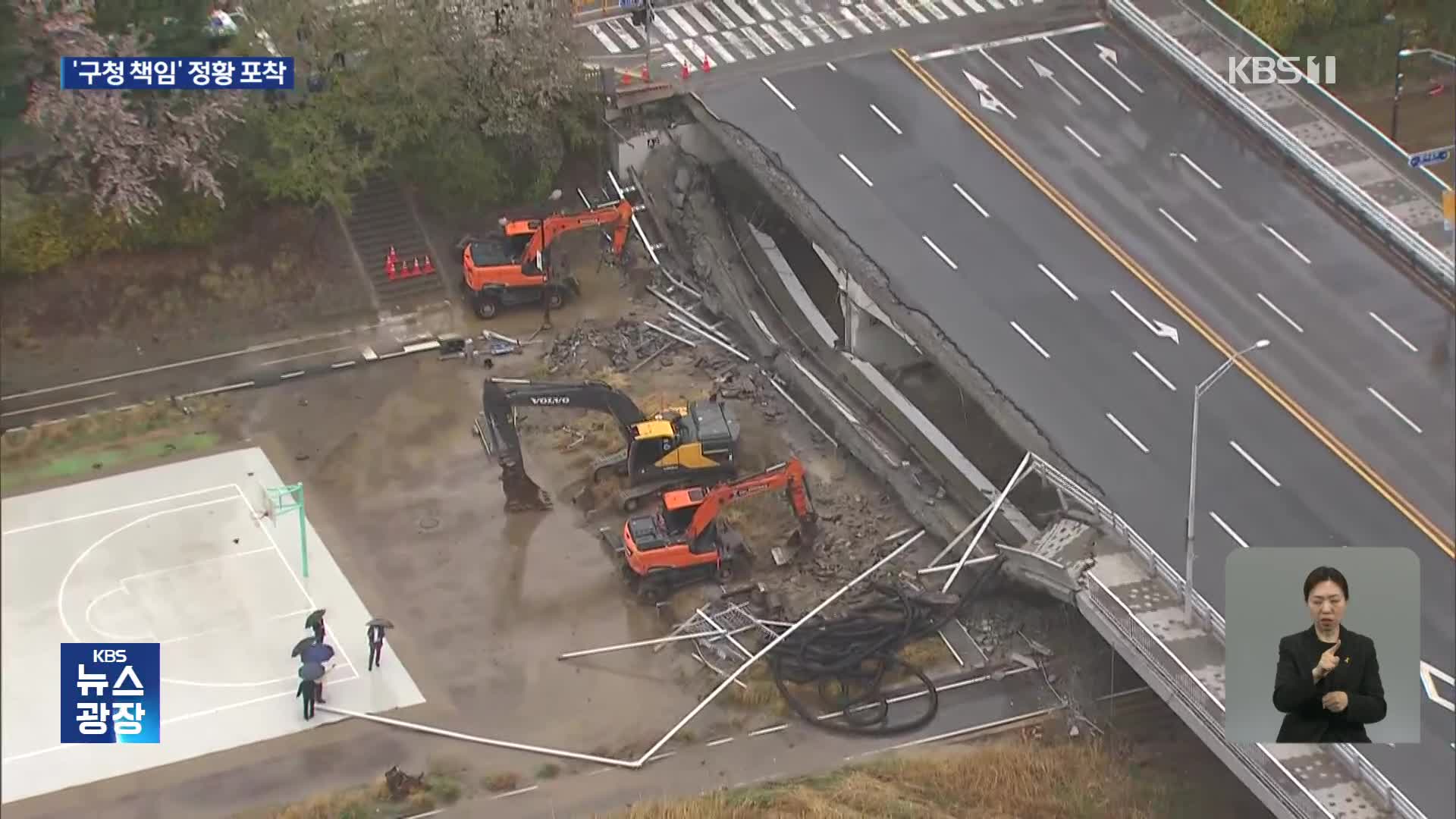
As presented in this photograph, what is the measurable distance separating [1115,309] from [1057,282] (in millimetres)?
1941

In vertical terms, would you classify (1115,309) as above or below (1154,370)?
above

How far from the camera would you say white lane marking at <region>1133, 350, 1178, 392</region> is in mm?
55500

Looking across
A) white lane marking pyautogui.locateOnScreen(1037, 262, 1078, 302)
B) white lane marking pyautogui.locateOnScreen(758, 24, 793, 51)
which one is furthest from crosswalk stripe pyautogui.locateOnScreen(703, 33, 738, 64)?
white lane marking pyautogui.locateOnScreen(1037, 262, 1078, 302)

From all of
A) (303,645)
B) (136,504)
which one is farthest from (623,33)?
(303,645)

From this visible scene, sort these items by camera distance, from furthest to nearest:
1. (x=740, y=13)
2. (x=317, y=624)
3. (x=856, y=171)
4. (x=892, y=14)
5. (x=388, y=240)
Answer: (x=740, y=13) → (x=892, y=14) → (x=388, y=240) → (x=856, y=171) → (x=317, y=624)

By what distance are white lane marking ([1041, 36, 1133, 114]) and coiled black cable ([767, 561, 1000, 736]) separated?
20329 millimetres

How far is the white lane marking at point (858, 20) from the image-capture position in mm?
70438

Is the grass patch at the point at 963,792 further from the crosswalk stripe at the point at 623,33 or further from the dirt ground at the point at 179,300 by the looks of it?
the crosswalk stripe at the point at 623,33

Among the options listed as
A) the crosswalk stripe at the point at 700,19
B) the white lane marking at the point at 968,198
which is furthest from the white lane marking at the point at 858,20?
the white lane marking at the point at 968,198

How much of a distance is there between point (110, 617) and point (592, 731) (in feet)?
36.3

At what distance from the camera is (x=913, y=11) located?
7119 centimetres

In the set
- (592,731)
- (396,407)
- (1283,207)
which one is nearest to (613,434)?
(396,407)

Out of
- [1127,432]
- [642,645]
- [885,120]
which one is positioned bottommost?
[642,645]

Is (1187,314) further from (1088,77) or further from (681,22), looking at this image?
(681,22)
